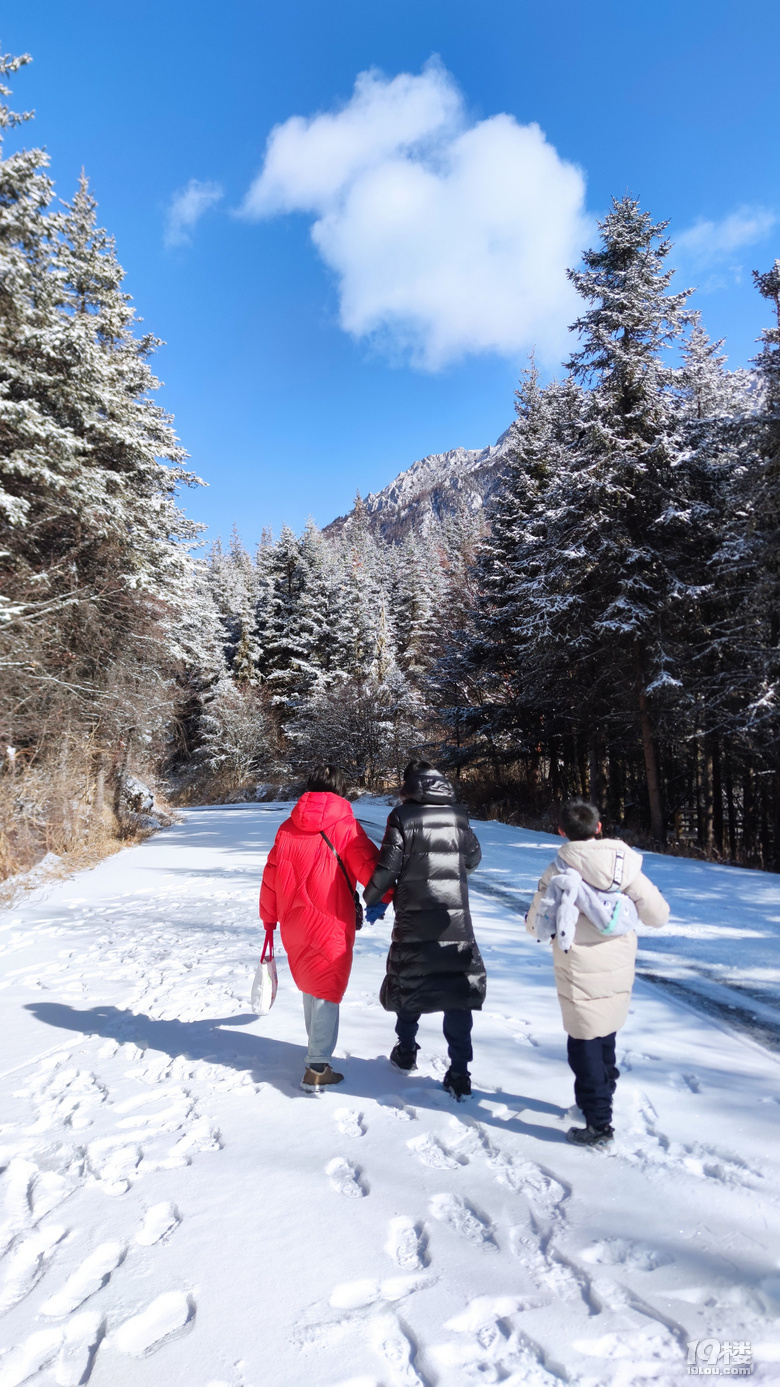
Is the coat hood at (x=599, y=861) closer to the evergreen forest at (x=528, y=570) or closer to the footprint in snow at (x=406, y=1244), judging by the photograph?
the footprint in snow at (x=406, y=1244)

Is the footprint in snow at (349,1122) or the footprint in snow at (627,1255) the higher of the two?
the footprint in snow at (627,1255)

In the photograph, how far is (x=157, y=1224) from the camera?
2.77 meters

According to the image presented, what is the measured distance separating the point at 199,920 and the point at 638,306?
15.6 m

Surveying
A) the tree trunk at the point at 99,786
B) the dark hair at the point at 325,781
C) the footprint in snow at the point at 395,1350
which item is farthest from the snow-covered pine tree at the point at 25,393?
the footprint in snow at the point at 395,1350

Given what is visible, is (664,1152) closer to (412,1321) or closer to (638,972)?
(412,1321)

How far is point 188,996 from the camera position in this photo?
216 inches

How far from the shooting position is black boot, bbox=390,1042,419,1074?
4.05 meters

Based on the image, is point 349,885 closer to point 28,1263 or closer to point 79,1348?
point 28,1263

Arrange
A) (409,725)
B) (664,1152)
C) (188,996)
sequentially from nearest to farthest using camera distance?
(664,1152) → (188,996) → (409,725)

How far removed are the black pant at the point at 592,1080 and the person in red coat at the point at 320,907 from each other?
4.31ft

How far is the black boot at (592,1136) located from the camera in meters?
3.18

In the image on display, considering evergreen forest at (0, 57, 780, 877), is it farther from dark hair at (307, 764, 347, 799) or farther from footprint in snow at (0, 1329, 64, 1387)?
footprint in snow at (0, 1329, 64, 1387)

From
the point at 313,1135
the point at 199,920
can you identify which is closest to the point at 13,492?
the point at 199,920

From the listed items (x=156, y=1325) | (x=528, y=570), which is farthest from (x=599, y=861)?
(x=528, y=570)
